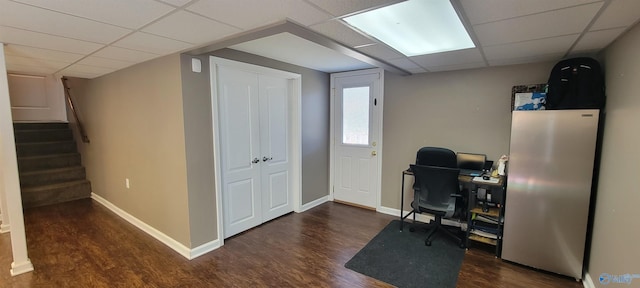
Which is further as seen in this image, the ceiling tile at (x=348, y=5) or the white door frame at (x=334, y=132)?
the white door frame at (x=334, y=132)

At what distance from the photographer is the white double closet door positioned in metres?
3.14

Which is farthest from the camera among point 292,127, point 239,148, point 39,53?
point 292,127

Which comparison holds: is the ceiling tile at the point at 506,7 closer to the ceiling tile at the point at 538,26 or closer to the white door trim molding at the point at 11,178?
the ceiling tile at the point at 538,26

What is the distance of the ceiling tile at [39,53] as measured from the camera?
2432mm

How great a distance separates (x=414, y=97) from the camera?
12.3 feet

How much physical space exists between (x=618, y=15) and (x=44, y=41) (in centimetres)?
407

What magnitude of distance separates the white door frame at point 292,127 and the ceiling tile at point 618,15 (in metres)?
2.96

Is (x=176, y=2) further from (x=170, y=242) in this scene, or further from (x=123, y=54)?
(x=170, y=242)

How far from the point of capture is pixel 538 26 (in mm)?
1810

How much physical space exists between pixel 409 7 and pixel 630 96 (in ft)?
5.36

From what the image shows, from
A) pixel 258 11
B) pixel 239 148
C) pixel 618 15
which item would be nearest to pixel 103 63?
pixel 239 148

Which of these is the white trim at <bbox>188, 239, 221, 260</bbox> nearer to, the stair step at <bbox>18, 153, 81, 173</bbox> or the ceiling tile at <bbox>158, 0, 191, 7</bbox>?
the ceiling tile at <bbox>158, 0, 191, 7</bbox>

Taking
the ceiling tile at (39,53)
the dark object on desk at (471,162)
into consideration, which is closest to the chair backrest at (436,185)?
the dark object on desk at (471,162)

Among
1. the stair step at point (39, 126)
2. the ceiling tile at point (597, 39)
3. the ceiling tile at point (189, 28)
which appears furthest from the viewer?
the stair step at point (39, 126)
